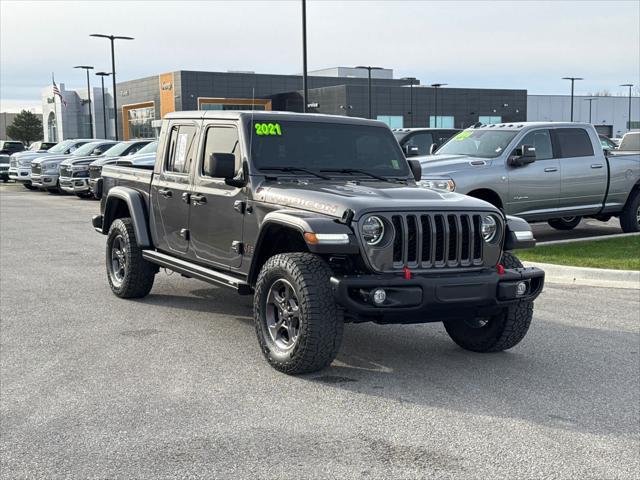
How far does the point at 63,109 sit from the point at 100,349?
4039 inches

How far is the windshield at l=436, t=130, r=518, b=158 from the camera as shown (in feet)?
41.6

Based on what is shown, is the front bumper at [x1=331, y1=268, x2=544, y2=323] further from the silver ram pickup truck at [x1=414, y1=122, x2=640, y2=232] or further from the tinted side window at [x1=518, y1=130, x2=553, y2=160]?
the tinted side window at [x1=518, y1=130, x2=553, y2=160]

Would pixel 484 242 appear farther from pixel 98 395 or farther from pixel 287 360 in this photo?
pixel 98 395

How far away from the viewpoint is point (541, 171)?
41.9 ft

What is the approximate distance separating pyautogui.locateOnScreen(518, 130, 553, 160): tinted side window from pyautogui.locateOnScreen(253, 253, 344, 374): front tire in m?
7.95

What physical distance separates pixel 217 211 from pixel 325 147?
1.11 m

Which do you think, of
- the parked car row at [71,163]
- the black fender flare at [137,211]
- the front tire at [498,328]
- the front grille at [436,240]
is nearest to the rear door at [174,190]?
the black fender flare at [137,211]

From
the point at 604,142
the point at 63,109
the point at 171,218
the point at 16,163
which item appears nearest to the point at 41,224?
the point at 171,218

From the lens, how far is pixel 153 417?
5.00 metres

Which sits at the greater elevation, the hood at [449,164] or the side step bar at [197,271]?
the hood at [449,164]

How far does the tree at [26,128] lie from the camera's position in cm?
11581

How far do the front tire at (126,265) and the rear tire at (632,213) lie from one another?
8.99 meters

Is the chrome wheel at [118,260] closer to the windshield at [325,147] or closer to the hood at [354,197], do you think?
the windshield at [325,147]

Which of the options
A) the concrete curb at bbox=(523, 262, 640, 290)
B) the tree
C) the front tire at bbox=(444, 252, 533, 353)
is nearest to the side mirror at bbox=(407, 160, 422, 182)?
the front tire at bbox=(444, 252, 533, 353)
